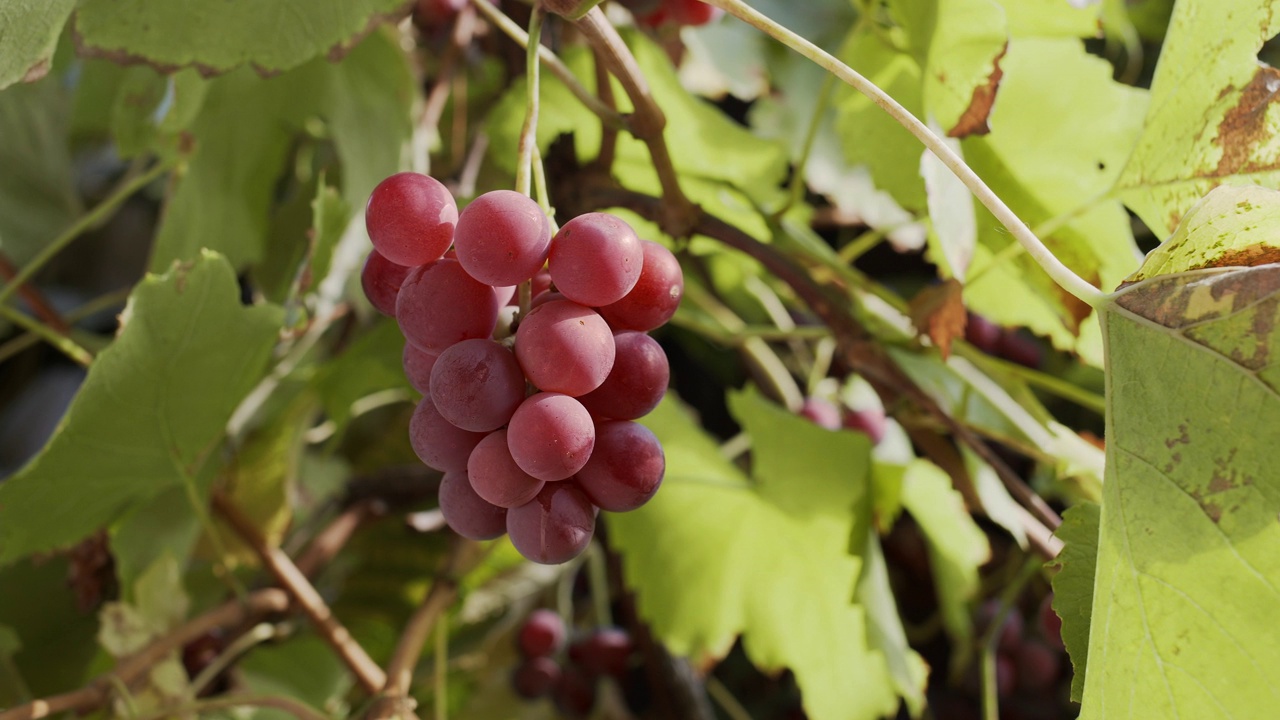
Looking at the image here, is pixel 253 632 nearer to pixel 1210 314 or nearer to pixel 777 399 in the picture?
pixel 777 399

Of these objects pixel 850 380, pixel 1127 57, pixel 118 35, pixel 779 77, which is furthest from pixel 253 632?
pixel 1127 57

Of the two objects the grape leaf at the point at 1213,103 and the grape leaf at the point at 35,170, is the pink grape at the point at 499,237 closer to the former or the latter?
the grape leaf at the point at 1213,103

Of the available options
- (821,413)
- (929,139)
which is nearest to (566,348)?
(929,139)

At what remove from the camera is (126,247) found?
98 cm

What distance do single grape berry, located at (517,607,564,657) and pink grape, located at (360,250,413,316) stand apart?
0.49 m

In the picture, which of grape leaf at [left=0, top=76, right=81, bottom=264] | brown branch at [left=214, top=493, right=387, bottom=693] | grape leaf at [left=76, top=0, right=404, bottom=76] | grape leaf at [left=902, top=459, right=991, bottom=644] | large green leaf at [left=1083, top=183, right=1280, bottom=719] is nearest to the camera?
large green leaf at [left=1083, top=183, right=1280, bottom=719]

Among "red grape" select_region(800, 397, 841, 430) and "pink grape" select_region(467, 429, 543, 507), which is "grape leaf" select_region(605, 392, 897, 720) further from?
"pink grape" select_region(467, 429, 543, 507)

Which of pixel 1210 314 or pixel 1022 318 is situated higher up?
pixel 1210 314

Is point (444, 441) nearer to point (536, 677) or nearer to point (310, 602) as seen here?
point (310, 602)

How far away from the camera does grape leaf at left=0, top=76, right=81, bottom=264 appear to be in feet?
2.44

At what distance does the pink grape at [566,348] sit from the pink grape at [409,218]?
4 centimetres

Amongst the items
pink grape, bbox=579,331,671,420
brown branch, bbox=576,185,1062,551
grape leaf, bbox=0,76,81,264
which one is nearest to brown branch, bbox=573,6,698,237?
brown branch, bbox=576,185,1062,551

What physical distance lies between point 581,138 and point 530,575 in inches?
16.7

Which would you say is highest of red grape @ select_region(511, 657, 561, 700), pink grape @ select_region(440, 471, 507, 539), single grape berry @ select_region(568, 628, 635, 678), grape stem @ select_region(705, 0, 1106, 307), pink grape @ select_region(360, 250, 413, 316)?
grape stem @ select_region(705, 0, 1106, 307)
